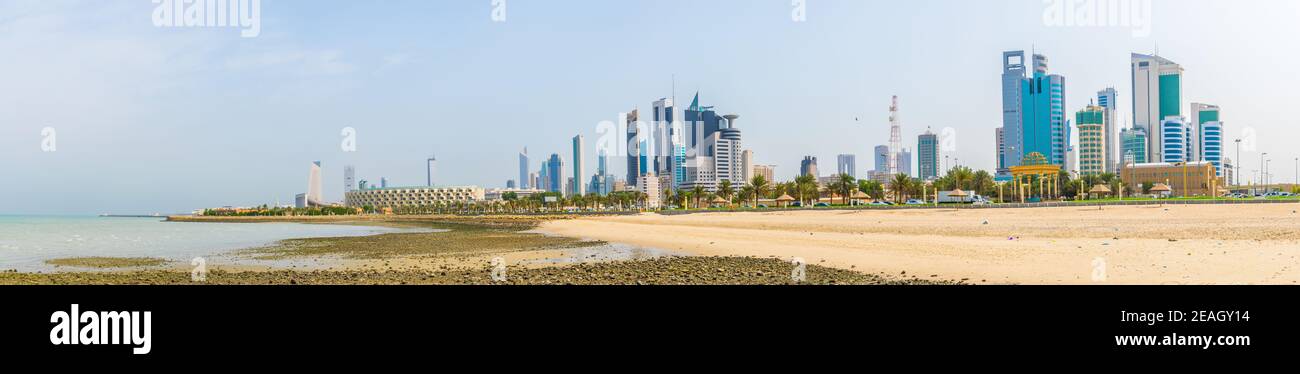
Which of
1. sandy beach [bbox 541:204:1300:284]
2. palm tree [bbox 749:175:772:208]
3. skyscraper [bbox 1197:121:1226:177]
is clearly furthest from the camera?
skyscraper [bbox 1197:121:1226:177]

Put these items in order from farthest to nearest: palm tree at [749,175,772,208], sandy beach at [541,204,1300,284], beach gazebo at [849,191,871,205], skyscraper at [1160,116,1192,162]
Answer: skyscraper at [1160,116,1192,162] < palm tree at [749,175,772,208] < beach gazebo at [849,191,871,205] < sandy beach at [541,204,1300,284]

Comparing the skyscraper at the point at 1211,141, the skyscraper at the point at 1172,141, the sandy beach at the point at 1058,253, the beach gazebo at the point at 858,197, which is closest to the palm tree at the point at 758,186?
the beach gazebo at the point at 858,197

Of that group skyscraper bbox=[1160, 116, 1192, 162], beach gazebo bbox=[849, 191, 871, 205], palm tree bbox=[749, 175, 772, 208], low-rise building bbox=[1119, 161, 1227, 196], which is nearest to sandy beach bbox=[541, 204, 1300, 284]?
beach gazebo bbox=[849, 191, 871, 205]

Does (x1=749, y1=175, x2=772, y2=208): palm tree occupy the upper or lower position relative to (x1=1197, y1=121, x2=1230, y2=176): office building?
lower

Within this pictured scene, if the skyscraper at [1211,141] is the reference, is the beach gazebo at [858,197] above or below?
below

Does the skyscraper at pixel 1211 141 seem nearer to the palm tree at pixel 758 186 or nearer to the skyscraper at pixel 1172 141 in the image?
the skyscraper at pixel 1172 141

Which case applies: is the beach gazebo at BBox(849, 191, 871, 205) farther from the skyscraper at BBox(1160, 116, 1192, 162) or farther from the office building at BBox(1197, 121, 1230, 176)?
the skyscraper at BBox(1160, 116, 1192, 162)

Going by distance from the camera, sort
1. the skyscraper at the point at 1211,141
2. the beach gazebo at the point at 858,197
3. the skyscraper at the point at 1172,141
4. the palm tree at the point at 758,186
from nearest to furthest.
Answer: the beach gazebo at the point at 858,197 < the palm tree at the point at 758,186 < the skyscraper at the point at 1211,141 < the skyscraper at the point at 1172,141

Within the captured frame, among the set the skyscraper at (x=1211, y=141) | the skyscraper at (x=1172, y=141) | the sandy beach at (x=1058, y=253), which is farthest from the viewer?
the skyscraper at (x=1172, y=141)

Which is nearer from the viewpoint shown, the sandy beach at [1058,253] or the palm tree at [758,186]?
the sandy beach at [1058,253]

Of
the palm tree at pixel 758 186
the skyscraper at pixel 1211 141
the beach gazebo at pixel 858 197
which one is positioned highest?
the skyscraper at pixel 1211 141
